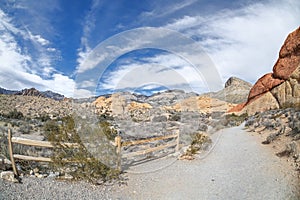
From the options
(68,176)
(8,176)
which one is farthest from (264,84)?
(8,176)

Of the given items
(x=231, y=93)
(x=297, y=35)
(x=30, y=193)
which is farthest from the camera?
(x=231, y=93)

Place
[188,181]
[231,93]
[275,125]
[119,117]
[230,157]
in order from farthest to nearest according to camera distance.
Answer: [231,93] → [119,117] → [275,125] → [230,157] → [188,181]

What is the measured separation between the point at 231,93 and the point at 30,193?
55129mm

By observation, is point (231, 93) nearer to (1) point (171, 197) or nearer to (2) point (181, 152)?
(2) point (181, 152)

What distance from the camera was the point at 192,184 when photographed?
656 cm

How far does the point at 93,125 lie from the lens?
24.7 ft

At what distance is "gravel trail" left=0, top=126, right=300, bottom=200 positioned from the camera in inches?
218

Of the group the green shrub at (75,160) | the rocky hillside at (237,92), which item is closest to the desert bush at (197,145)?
the green shrub at (75,160)

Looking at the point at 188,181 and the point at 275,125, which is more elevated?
the point at 275,125

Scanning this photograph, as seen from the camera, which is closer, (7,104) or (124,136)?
(124,136)

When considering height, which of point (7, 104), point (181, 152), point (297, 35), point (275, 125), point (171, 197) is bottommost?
point (171, 197)

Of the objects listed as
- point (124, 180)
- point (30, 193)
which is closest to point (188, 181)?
point (124, 180)

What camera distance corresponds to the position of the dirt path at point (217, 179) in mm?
5605

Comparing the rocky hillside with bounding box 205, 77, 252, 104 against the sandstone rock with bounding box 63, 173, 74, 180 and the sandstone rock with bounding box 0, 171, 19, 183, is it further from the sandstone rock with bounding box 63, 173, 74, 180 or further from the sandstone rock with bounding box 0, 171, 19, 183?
the sandstone rock with bounding box 0, 171, 19, 183
